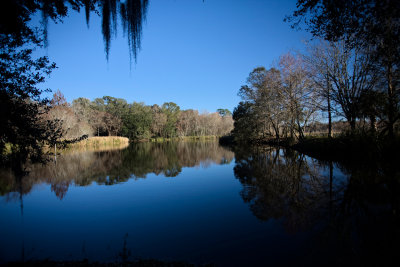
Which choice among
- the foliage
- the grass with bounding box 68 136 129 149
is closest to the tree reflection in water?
the foliage

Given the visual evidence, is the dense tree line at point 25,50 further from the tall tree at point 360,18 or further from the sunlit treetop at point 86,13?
the tall tree at point 360,18

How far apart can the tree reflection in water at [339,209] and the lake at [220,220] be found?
0.02 meters

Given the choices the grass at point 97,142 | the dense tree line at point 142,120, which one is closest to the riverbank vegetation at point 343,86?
the grass at point 97,142

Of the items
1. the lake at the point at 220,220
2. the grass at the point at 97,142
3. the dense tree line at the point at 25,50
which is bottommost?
the lake at the point at 220,220

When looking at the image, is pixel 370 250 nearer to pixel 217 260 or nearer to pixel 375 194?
pixel 217 260

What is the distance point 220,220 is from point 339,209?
3534mm

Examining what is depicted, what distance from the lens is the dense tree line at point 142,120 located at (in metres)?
62.6

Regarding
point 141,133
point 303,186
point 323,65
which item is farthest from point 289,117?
point 141,133

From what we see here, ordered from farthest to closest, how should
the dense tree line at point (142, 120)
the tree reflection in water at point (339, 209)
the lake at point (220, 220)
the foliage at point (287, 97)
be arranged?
the dense tree line at point (142, 120)
the foliage at point (287, 97)
the lake at point (220, 220)
the tree reflection in water at point (339, 209)

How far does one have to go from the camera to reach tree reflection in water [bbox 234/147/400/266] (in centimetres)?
384

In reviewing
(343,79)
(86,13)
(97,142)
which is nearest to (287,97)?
(343,79)

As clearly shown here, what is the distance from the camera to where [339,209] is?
5.73 meters

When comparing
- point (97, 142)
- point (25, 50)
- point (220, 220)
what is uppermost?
point (25, 50)

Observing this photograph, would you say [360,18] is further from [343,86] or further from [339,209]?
[343,86]
